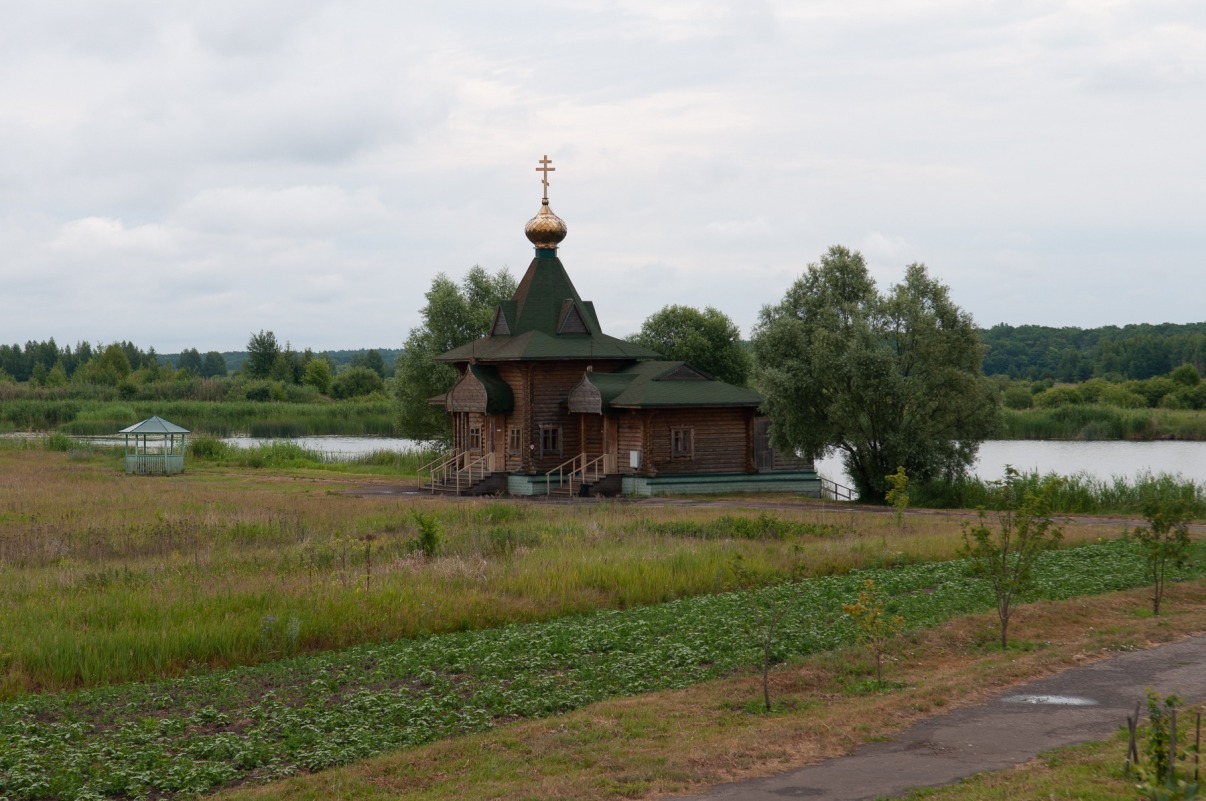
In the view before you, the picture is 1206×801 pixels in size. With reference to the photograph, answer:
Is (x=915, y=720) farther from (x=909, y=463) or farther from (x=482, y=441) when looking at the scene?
(x=482, y=441)

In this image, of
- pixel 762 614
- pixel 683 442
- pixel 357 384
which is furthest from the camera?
pixel 357 384

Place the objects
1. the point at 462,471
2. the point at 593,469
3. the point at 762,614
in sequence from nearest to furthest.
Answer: the point at 762,614
the point at 593,469
the point at 462,471

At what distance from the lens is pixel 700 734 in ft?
37.7

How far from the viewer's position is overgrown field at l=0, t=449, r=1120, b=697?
15.4m

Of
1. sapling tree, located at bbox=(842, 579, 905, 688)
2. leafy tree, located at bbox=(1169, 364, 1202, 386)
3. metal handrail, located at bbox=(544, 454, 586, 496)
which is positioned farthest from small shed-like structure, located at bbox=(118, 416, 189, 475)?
leafy tree, located at bbox=(1169, 364, 1202, 386)

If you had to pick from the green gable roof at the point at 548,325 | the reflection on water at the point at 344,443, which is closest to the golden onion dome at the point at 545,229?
the green gable roof at the point at 548,325

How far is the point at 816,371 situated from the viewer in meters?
37.4

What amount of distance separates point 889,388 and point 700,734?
2575 centimetres

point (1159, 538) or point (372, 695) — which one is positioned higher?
point (1159, 538)

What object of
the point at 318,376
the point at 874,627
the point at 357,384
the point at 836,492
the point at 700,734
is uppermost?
the point at 318,376

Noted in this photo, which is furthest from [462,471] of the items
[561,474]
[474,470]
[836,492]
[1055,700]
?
[1055,700]

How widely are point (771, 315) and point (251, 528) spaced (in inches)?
829

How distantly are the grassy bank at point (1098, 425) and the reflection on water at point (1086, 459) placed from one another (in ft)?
2.68

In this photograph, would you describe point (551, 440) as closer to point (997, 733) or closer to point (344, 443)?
point (997, 733)
